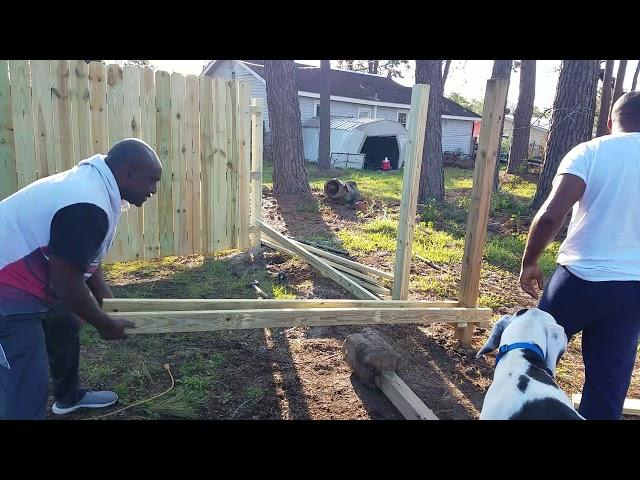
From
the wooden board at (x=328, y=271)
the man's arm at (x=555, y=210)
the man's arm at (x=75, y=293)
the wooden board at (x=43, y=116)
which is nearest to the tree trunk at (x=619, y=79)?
the wooden board at (x=328, y=271)

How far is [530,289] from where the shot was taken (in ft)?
10.4

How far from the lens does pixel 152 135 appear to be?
5.74 metres

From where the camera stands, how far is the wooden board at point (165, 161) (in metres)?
5.71

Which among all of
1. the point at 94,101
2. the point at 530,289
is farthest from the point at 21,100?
the point at 530,289

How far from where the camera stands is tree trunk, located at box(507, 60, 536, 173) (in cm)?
1877

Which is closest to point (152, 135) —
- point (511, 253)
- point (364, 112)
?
point (511, 253)

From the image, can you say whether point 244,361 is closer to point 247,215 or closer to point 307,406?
point 307,406

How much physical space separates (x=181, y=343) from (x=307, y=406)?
1.56 metres

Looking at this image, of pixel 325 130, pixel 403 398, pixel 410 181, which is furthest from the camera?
pixel 325 130

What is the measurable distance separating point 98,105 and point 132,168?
3.14 metres

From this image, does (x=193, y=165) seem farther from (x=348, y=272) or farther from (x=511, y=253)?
(x=511, y=253)

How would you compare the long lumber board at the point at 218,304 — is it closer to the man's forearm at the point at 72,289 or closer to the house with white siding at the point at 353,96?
the man's forearm at the point at 72,289

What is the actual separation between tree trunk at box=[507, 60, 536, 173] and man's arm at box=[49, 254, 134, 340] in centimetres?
1851

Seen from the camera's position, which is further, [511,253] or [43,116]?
[511,253]
